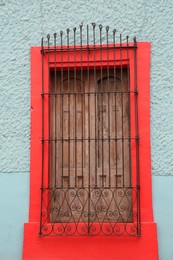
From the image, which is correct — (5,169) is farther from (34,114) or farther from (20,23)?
(20,23)

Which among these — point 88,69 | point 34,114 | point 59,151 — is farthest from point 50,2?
point 59,151

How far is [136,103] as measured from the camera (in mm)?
5684

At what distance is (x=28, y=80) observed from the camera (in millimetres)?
5832

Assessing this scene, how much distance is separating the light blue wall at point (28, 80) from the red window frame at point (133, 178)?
7 centimetres

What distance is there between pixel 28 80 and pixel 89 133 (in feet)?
3.14

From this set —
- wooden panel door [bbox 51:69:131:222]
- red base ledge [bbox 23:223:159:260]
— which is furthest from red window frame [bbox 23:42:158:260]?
wooden panel door [bbox 51:69:131:222]

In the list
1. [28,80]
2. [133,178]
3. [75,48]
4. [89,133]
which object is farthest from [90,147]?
[75,48]

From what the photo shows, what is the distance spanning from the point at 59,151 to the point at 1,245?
4.13 ft

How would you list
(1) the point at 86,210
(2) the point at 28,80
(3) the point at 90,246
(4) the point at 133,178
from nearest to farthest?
1. (3) the point at 90,246
2. (4) the point at 133,178
3. (1) the point at 86,210
4. (2) the point at 28,80

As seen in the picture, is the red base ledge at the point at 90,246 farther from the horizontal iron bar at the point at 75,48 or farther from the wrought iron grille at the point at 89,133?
the horizontal iron bar at the point at 75,48

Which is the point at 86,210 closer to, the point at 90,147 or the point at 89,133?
the point at 90,147

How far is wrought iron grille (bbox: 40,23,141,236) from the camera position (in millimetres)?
5672

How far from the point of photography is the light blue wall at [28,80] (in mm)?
5598

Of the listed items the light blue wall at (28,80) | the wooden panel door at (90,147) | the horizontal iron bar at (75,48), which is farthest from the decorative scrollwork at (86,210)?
the horizontal iron bar at (75,48)
